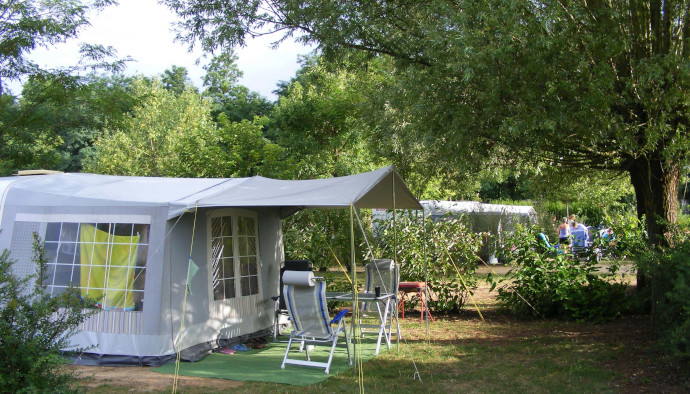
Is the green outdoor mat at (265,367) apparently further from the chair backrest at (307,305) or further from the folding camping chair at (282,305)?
the folding camping chair at (282,305)

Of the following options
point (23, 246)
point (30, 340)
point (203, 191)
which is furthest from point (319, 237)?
point (30, 340)

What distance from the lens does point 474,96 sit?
6.26 metres

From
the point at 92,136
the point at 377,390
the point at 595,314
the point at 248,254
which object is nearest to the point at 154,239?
the point at 248,254

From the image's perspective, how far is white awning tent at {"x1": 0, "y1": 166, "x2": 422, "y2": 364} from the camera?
6.20 m

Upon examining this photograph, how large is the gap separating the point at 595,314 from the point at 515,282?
1.16m

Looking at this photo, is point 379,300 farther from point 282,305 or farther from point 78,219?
point 78,219

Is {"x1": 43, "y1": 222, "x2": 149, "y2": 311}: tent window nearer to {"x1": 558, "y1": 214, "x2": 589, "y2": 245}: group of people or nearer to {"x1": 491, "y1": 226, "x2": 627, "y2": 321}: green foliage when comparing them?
{"x1": 491, "y1": 226, "x2": 627, "y2": 321}: green foliage

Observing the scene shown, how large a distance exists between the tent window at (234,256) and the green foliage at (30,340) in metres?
3.10

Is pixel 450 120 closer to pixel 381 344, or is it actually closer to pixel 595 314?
pixel 381 344

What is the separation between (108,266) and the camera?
6535 millimetres

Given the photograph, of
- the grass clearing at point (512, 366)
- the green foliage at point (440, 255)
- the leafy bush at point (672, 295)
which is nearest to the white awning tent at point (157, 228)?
the grass clearing at point (512, 366)

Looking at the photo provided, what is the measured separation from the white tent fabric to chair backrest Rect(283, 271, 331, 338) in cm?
78

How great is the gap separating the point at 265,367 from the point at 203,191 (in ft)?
6.78

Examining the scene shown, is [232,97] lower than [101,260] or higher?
higher
